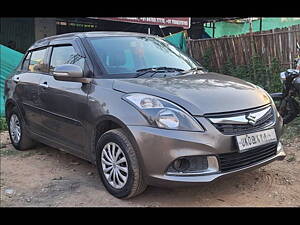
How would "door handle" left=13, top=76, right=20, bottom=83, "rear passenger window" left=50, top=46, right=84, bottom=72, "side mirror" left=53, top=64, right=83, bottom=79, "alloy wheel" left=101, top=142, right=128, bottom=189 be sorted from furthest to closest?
"door handle" left=13, top=76, right=20, bottom=83 < "rear passenger window" left=50, top=46, right=84, bottom=72 < "side mirror" left=53, top=64, right=83, bottom=79 < "alloy wheel" left=101, top=142, right=128, bottom=189

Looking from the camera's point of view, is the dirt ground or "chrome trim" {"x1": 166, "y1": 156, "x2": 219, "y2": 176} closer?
"chrome trim" {"x1": 166, "y1": 156, "x2": 219, "y2": 176}

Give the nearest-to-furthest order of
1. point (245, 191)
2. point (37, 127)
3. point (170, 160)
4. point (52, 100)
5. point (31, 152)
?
point (170, 160), point (245, 191), point (52, 100), point (37, 127), point (31, 152)

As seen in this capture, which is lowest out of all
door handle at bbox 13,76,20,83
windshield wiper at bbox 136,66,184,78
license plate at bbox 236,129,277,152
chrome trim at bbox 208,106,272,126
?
license plate at bbox 236,129,277,152

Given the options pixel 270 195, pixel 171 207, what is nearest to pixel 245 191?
pixel 270 195

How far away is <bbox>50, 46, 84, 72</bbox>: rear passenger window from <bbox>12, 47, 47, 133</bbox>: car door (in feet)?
0.81

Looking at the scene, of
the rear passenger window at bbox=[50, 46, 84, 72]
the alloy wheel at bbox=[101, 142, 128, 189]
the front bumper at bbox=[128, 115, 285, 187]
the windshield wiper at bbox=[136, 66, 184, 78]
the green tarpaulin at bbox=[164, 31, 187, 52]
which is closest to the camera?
the front bumper at bbox=[128, 115, 285, 187]

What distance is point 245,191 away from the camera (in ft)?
12.1

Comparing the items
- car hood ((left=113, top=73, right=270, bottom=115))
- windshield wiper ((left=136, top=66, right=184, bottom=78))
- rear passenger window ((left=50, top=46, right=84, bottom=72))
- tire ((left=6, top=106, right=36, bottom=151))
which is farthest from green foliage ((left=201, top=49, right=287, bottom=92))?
tire ((left=6, top=106, right=36, bottom=151))

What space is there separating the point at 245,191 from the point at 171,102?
1.29 m

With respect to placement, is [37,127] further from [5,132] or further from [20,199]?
[5,132]

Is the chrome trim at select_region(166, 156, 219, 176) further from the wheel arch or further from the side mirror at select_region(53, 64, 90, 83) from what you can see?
the side mirror at select_region(53, 64, 90, 83)

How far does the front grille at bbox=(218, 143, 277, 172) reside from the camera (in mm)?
3158

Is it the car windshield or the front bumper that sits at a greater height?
the car windshield

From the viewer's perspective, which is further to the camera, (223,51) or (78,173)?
(223,51)
